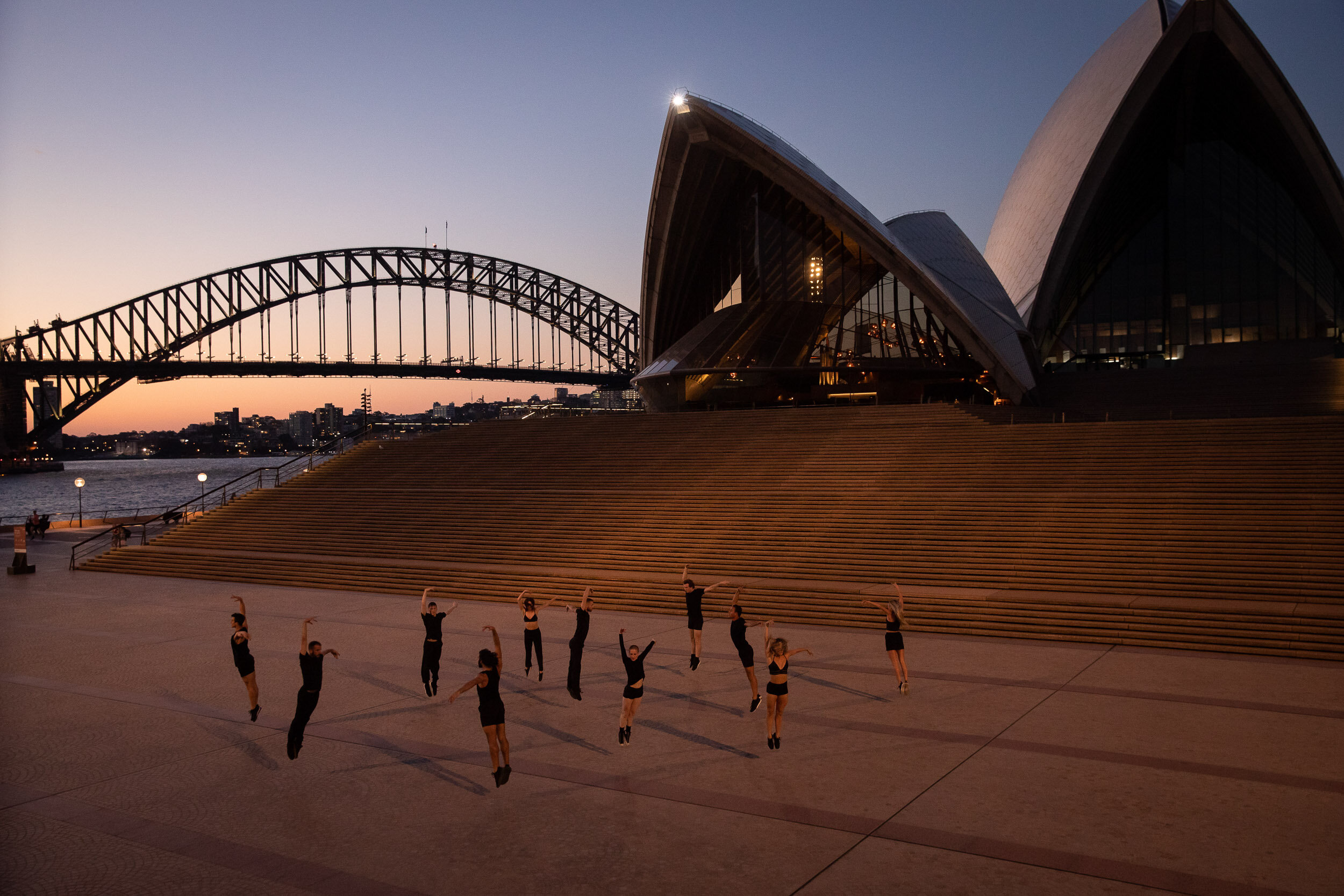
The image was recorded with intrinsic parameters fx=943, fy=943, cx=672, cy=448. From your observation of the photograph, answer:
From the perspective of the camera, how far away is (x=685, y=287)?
4844 centimetres

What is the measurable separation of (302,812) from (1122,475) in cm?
1828

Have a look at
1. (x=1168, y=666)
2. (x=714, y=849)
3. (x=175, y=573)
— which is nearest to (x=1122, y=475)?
(x=1168, y=666)

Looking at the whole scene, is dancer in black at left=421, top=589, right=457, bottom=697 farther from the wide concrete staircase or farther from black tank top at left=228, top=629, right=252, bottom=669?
the wide concrete staircase

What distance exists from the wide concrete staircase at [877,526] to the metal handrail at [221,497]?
1.62 m

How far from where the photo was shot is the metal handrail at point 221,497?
28.4 metres

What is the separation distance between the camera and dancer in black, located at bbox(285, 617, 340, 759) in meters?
8.79

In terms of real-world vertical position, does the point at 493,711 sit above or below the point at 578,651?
above

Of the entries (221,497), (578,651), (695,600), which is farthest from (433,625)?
(221,497)

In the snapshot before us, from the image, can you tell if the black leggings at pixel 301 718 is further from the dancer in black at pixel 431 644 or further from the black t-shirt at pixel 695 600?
the black t-shirt at pixel 695 600

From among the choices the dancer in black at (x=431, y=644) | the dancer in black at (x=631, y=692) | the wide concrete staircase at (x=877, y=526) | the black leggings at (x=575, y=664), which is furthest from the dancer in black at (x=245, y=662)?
the wide concrete staircase at (x=877, y=526)

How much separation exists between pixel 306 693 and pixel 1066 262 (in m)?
40.9

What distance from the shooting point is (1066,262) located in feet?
139

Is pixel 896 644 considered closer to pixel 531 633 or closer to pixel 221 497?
pixel 531 633

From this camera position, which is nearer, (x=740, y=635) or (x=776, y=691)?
(x=776, y=691)
